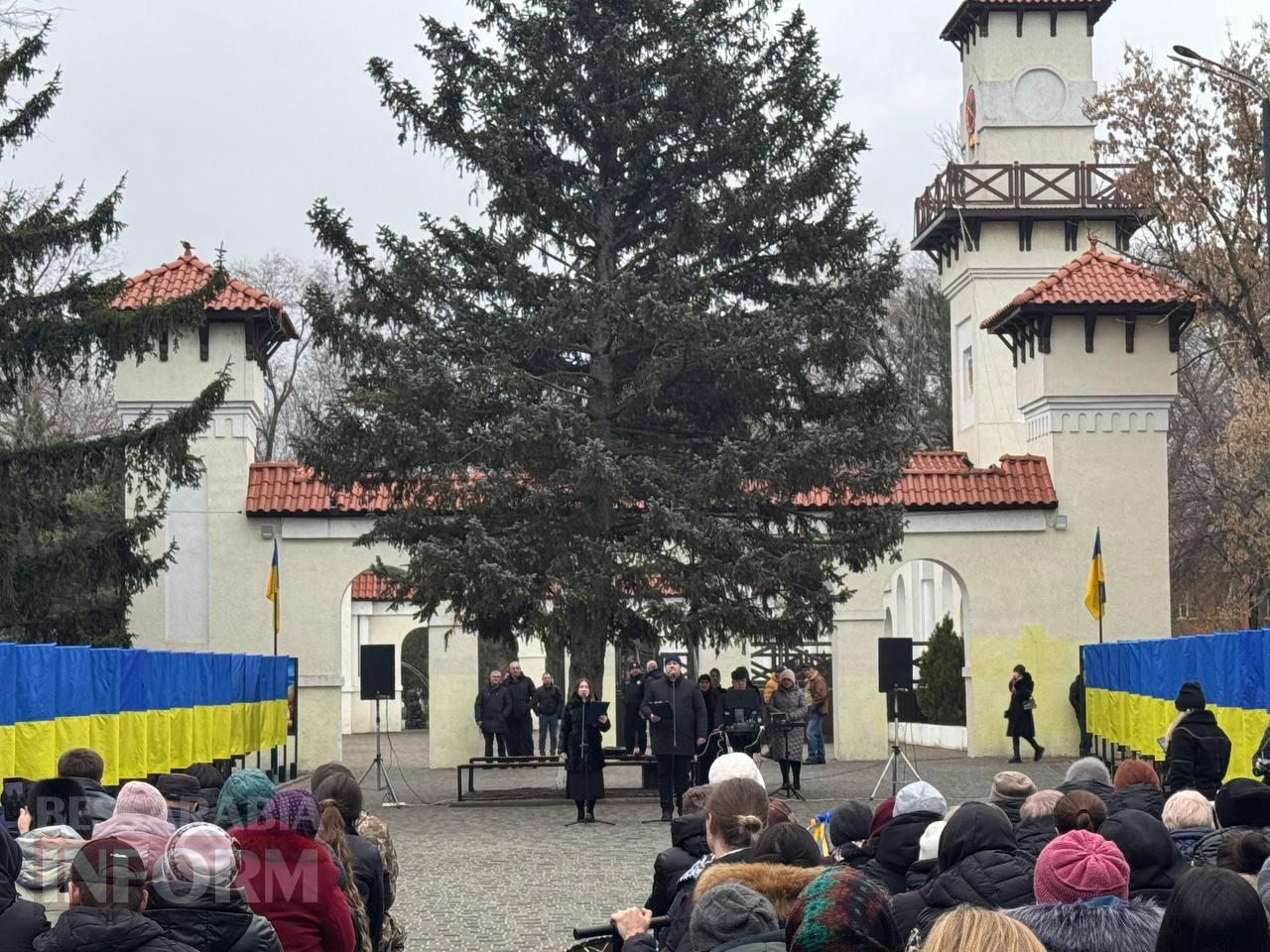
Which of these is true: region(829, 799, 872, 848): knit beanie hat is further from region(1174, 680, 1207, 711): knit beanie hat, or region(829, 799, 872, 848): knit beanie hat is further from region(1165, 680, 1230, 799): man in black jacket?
region(1174, 680, 1207, 711): knit beanie hat

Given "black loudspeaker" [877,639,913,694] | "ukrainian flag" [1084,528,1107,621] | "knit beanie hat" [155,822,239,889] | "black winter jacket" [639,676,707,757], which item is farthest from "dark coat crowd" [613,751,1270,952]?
"ukrainian flag" [1084,528,1107,621]

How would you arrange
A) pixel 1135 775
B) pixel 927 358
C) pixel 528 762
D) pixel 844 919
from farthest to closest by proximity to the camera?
1. pixel 927 358
2. pixel 528 762
3. pixel 1135 775
4. pixel 844 919

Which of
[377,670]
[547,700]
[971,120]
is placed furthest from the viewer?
[971,120]

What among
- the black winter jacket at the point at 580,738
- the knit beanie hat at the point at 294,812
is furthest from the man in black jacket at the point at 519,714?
the knit beanie hat at the point at 294,812

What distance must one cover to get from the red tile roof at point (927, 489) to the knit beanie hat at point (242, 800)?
2426 cm

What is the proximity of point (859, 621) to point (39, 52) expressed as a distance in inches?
652

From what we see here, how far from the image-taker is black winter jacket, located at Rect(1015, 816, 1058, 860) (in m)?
8.91

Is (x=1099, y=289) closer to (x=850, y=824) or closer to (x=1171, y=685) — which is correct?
(x=1171, y=685)

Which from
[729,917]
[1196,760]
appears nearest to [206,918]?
[729,917]

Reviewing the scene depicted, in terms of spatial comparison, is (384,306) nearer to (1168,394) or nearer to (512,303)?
(512,303)

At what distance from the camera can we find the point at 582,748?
2283 centimetres

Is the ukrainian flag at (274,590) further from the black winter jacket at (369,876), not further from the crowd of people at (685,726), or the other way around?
the black winter jacket at (369,876)

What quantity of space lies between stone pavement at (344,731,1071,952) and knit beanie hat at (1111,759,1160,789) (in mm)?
4585

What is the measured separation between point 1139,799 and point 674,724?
12699mm
